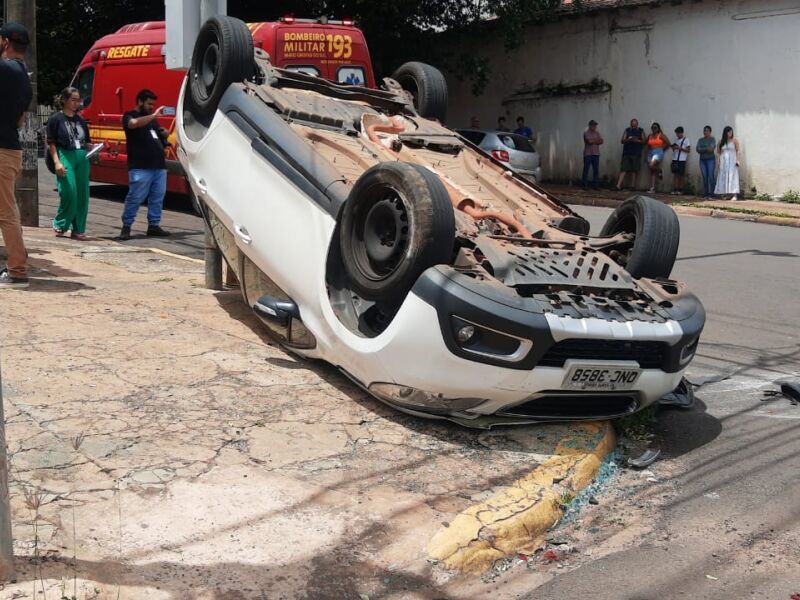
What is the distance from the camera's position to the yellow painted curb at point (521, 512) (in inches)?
148

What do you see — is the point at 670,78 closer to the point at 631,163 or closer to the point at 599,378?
the point at 631,163

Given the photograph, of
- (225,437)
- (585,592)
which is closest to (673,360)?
(585,592)

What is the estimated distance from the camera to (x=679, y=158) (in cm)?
2152

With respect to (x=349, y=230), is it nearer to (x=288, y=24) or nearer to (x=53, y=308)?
(x=53, y=308)

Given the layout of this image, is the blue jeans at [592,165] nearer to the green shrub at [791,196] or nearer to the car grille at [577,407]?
the green shrub at [791,196]

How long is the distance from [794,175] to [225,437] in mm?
18247

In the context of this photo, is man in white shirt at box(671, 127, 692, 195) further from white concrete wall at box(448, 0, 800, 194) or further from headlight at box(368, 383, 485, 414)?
headlight at box(368, 383, 485, 414)

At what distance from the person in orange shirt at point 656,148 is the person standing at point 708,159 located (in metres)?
1.06

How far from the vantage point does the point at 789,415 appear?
222 inches

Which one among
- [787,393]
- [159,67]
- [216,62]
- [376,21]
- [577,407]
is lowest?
[787,393]

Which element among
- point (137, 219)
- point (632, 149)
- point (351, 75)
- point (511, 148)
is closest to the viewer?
point (137, 219)

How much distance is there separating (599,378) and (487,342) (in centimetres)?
59

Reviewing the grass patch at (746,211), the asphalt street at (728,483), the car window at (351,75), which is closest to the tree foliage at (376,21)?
the grass patch at (746,211)

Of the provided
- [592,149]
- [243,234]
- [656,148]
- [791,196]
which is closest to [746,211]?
[791,196]
